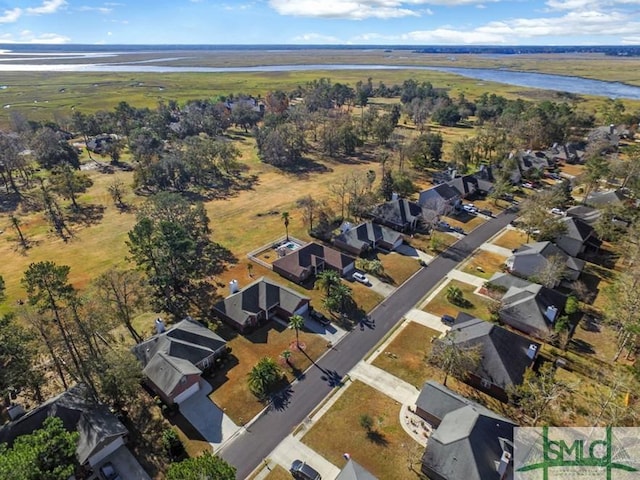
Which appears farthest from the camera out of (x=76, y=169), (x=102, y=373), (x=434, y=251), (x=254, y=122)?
(x=254, y=122)

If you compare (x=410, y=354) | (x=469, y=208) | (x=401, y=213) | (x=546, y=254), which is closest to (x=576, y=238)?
(x=546, y=254)

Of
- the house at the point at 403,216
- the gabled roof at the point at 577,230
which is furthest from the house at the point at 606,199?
the house at the point at 403,216

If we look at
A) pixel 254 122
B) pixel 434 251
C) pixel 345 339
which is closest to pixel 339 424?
pixel 345 339

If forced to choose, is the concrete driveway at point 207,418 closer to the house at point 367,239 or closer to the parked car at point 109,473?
→ the parked car at point 109,473

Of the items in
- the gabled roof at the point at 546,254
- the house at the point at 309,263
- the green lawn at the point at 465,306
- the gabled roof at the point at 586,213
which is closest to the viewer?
the green lawn at the point at 465,306

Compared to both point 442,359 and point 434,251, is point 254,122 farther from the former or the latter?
point 442,359

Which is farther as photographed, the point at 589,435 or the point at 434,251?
the point at 434,251

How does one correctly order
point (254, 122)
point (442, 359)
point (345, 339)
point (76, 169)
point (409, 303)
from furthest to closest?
point (254, 122) < point (76, 169) < point (409, 303) < point (345, 339) < point (442, 359)
